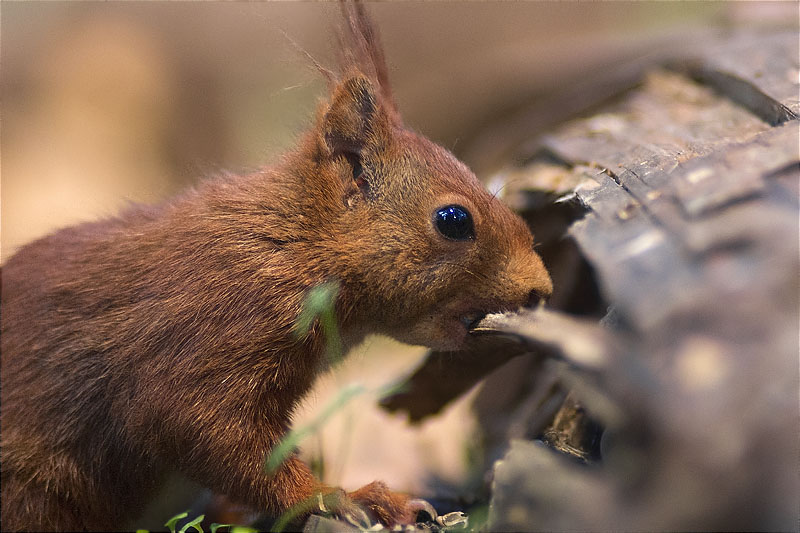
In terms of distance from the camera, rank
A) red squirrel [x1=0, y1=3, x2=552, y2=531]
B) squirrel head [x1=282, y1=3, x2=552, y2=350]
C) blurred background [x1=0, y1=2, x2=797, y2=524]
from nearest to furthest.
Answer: red squirrel [x1=0, y1=3, x2=552, y2=531] → squirrel head [x1=282, y1=3, x2=552, y2=350] → blurred background [x1=0, y1=2, x2=797, y2=524]

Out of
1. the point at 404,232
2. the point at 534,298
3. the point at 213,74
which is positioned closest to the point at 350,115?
the point at 404,232

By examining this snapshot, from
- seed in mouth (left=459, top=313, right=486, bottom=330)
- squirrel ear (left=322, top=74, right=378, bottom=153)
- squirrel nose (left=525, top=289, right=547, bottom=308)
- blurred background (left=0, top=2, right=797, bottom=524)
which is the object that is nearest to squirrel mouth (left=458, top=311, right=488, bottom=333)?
seed in mouth (left=459, top=313, right=486, bottom=330)

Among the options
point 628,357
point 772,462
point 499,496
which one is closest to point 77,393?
point 499,496

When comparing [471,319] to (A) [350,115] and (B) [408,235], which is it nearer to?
(B) [408,235]

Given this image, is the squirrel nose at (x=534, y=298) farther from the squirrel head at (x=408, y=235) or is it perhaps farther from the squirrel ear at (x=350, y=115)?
the squirrel ear at (x=350, y=115)

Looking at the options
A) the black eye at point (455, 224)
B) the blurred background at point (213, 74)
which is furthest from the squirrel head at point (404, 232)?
the blurred background at point (213, 74)

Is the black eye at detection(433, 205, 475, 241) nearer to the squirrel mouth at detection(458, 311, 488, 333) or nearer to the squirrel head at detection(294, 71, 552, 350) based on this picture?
the squirrel head at detection(294, 71, 552, 350)
